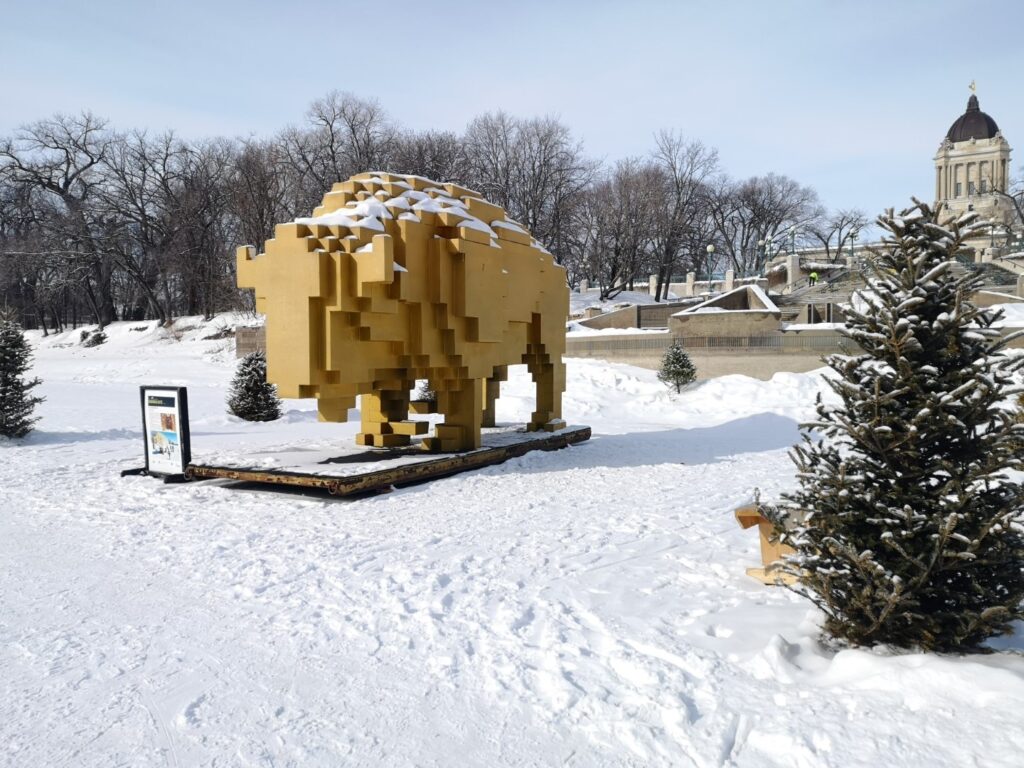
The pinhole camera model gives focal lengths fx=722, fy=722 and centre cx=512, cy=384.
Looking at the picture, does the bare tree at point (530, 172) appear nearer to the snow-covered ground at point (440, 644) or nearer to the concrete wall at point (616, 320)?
the concrete wall at point (616, 320)

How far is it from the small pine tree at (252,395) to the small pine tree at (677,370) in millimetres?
10301

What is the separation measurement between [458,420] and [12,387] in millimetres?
8690

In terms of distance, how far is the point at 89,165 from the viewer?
4766 cm

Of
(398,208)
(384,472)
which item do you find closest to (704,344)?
(398,208)

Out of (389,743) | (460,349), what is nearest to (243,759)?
(389,743)

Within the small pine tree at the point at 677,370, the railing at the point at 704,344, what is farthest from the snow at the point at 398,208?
the railing at the point at 704,344

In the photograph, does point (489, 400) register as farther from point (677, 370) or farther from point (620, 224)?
point (620, 224)

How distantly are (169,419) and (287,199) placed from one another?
3830cm

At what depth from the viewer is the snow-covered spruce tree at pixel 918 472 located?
3.84 metres

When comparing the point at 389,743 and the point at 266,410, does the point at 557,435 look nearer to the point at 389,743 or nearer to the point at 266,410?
the point at 266,410

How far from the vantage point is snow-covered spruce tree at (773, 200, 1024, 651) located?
3840mm

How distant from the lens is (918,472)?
4035 millimetres

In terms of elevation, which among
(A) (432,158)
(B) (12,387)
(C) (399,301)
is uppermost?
(A) (432,158)

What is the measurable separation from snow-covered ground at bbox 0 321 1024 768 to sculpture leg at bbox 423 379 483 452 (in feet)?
4.96
